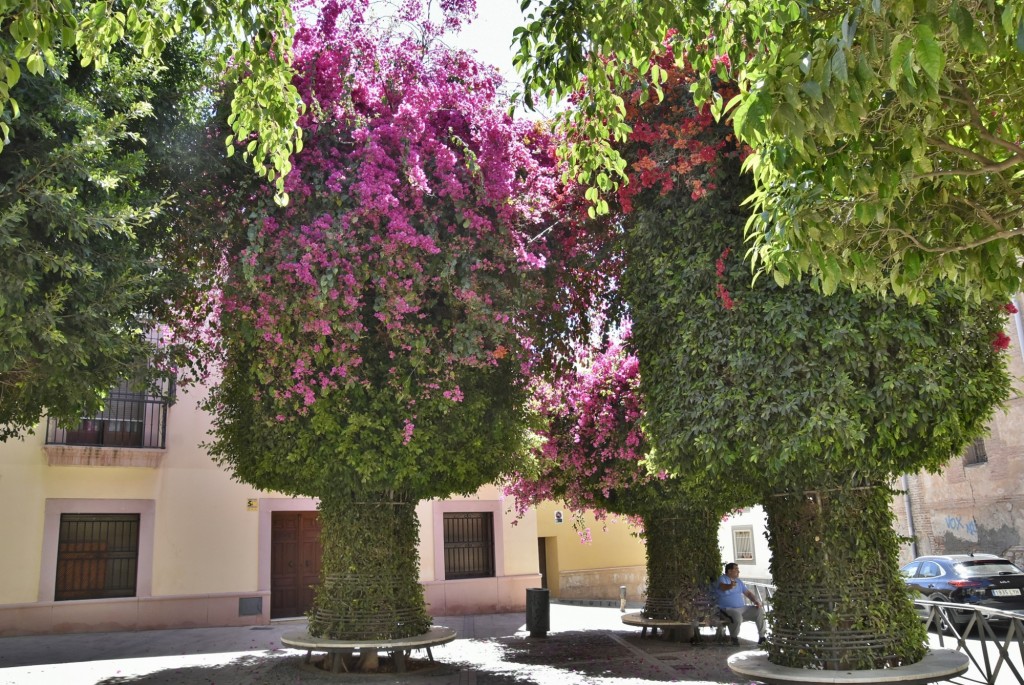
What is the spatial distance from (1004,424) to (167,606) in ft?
62.7

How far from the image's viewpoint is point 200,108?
9047mm

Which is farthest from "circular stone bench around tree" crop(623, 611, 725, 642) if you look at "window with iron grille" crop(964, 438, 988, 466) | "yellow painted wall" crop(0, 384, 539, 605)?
"window with iron grille" crop(964, 438, 988, 466)

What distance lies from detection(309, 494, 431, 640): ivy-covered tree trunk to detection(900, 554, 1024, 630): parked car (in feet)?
27.4

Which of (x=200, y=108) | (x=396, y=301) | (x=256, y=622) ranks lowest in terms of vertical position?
(x=256, y=622)

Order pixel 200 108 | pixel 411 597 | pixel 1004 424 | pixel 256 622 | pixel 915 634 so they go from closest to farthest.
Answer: pixel 915 634 < pixel 200 108 < pixel 411 597 < pixel 256 622 < pixel 1004 424

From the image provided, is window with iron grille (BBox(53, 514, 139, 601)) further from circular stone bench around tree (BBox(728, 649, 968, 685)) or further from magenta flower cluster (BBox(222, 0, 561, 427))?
circular stone bench around tree (BBox(728, 649, 968, 685))

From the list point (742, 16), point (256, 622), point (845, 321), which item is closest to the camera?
point (742, 16)

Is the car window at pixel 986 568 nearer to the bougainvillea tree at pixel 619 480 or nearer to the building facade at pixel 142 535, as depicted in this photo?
the bougainvillea tree at pixel 619 480

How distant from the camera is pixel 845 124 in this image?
3613 millimetres

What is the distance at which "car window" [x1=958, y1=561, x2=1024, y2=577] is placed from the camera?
14.0 m

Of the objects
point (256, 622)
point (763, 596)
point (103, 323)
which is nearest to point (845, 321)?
point (103, 323)

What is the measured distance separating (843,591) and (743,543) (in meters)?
21.9

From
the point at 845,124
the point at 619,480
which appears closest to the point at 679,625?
the point at 619,480

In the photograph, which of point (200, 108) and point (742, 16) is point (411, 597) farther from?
point (742, 16)
